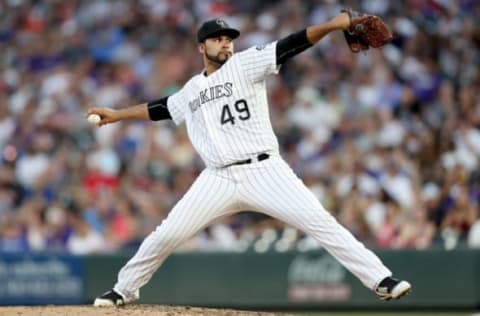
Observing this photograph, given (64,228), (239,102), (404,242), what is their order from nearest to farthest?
(239,102)
(404,242)
(64,228)

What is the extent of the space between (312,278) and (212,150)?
5380mm

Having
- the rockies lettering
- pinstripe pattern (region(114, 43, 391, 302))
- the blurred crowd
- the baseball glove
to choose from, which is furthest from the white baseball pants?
the blurred crowd

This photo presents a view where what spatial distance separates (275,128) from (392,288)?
7096 mm

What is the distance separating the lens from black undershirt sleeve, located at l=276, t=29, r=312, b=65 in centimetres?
655

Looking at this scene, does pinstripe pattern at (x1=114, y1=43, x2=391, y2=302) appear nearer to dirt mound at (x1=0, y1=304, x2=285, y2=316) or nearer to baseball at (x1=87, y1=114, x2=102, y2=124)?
dirt mound at (x1=0, y1=304, x2=285, y2=316)

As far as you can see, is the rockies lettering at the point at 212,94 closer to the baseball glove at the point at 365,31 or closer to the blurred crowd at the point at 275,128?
the baseball glove at the point at 365,31

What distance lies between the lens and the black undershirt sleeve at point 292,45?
6.55 m

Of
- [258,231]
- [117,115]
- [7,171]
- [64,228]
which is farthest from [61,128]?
[117,115]

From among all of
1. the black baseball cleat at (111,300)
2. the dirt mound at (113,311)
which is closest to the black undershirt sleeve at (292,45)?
the dirt mound at (113,311)

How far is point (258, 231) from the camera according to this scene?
12625 millimetres

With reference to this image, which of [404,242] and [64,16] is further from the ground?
[64,16]

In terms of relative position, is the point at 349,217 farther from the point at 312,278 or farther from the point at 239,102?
the point at 239,102

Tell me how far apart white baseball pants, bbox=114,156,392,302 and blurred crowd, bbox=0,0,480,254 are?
517 cm

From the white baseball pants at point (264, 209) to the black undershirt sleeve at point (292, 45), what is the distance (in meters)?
0.68
